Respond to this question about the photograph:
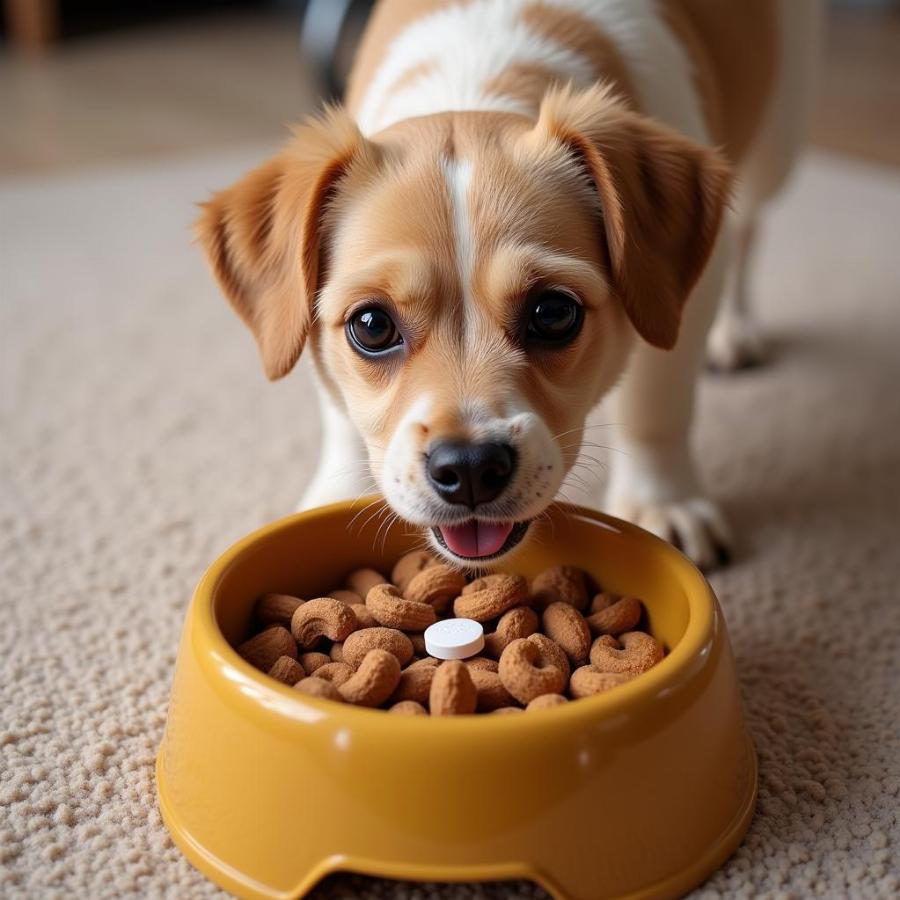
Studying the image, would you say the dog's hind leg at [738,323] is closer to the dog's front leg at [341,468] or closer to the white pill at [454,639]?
the dog's front leg at [341,468]

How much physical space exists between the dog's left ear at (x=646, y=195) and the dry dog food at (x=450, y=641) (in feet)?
1.27

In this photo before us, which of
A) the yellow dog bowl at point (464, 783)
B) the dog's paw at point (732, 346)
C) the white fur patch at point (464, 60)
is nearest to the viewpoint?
the yellow dog bowl at point (464, 783)

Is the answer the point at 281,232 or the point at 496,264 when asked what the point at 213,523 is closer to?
the point at 281,232

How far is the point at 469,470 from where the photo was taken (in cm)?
140

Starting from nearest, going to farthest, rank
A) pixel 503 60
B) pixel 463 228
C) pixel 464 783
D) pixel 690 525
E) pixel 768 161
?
pixel 464 783, pixel 463 228, pixel 503 60, pixel 690 525, pixel 768 161

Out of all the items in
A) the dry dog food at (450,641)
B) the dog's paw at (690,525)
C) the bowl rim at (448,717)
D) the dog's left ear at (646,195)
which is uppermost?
the dog's left ear at (646,195)

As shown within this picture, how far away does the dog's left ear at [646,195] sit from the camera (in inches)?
63.0

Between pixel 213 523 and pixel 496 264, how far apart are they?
0.86m

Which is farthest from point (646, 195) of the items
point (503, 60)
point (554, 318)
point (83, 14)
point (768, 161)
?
point (83, 14)

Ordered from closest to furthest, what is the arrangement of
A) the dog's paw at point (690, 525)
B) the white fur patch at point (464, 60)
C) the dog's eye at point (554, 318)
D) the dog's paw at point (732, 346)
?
the dog's eye at point (554, 318) < the white fur patch at point (464, 60) < the dog's paw at point (690, 525) < the dog's paw at point (732, 346)

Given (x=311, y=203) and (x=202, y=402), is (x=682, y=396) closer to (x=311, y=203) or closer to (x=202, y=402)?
(x=311, y=203)

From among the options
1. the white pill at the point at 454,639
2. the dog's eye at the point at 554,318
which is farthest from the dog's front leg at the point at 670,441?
the white pill at the point at 454,639

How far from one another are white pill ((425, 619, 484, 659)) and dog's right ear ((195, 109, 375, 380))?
432 millimetres

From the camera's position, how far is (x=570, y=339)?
158cm
